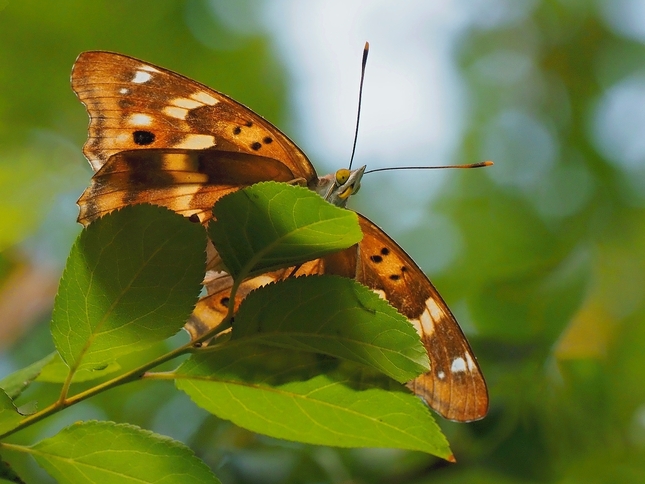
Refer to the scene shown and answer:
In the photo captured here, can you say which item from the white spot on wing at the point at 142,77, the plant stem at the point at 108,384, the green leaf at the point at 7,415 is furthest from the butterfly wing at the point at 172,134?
the green leaf at the point at 7,415

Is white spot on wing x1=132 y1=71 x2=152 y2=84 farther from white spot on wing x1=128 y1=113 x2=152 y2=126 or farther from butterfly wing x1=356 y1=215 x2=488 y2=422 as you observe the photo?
butterfly wing x1=356 y1=215 x2=488 y2=422

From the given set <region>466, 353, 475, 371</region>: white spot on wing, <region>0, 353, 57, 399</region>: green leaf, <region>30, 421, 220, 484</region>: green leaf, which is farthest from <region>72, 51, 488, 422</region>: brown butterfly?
<region>30, 421, 220, 484</region>: green leaf

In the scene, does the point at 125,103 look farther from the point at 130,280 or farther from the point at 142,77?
the point at 130,280

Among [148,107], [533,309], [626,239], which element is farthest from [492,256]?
[148,107]

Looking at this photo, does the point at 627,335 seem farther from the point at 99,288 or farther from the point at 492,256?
the point at 99,288

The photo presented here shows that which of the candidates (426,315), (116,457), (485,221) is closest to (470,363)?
(426,315)
